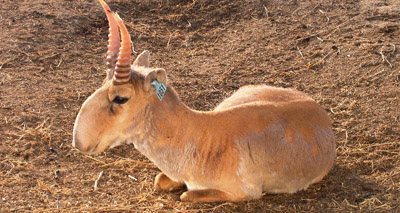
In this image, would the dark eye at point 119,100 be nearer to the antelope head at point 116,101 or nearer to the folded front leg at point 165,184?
the antelope head at point 116,101

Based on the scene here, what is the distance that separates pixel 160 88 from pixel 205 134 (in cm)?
80

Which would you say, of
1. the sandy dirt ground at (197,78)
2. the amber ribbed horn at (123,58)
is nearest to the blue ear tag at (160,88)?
the amber ribbed horn at (123,58)

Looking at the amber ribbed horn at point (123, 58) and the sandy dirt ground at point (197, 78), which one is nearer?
the amber ribbed horn at point (123, 58)

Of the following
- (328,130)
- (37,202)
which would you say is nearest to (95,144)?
(37,202)

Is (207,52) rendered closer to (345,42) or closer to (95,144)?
(345,42)

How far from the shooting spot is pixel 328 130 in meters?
6.48

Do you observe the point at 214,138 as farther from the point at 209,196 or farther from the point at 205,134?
the point at 209,196

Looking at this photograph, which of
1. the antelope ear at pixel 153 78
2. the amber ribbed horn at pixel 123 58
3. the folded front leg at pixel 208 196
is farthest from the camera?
the folded front leg at pixel 208 196

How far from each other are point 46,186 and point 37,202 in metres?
0.30

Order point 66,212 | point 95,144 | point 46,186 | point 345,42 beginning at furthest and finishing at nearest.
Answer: point 345,42 → point 46,186 → point 66,212 → point 95,144

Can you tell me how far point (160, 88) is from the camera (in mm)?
5449

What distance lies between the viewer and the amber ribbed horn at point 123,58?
17.1ft

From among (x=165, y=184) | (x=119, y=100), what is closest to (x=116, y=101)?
(x=119, y=100)

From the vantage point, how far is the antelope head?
5.30 m
